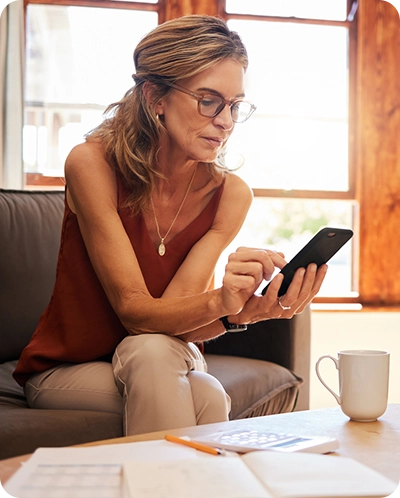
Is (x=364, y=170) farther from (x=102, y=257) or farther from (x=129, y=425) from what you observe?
(x=129, y=425)

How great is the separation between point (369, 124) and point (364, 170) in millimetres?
237

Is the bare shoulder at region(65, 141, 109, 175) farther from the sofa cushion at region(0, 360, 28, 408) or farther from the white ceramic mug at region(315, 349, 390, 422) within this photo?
the white ceramic mug at region(315, 349, 390, 422)

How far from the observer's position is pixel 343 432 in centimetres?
96

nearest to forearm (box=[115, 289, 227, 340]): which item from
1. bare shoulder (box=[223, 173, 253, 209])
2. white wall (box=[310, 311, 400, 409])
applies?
bare shoulder (box=[223, 173, 253, 209])

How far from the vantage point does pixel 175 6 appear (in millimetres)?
3328

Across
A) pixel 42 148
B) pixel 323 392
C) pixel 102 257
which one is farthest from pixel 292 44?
pixel 102 257

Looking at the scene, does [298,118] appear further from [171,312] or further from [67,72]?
[171,312]

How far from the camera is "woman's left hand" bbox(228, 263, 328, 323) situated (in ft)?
4.16

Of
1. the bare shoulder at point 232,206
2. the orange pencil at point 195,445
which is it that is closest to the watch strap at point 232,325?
the bare shoulder at point 232,206

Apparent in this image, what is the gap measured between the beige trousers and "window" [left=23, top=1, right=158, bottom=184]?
205 cm

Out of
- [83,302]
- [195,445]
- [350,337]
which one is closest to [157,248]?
[83,302]

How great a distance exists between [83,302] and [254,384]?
20.6 inches

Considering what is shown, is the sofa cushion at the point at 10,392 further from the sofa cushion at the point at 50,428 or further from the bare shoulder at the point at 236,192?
the bare shoulder at the point at 236,192

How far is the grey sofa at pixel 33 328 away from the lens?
5.77 ft
